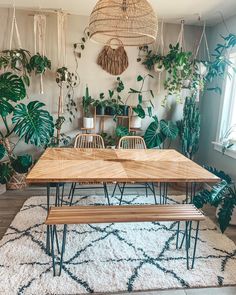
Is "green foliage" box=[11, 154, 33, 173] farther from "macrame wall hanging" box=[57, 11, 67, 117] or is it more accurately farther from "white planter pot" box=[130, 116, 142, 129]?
"white planter pot" box=[130, 116, 142, 129]

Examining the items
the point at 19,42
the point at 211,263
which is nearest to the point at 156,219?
the point at 211,263

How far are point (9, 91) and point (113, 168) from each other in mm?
1727

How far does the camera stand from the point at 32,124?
296cm

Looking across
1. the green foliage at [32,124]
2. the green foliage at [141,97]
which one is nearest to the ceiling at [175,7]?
the green foliage at [141,97]

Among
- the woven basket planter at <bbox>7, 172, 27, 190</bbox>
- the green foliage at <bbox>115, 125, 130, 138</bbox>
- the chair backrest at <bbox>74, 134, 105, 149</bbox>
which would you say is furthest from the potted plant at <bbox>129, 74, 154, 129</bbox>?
A: the woven basket planter at <bbox>7, 172, 27, 190</bbox>

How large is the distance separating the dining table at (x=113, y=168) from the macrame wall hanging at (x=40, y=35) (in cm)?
163

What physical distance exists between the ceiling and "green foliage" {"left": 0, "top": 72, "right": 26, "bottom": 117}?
3.05 ft

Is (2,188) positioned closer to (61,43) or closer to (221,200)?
(61,43)

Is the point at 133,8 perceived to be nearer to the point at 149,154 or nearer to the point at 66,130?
the point at 149,154

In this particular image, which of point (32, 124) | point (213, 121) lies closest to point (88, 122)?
point (32, 124)

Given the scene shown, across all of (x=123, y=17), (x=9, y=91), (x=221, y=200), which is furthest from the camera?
(x=9, y=91)

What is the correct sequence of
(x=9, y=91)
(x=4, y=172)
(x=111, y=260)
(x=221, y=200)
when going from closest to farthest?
(x=111, y=260) < (x=221, y=200) < (x=9, y=91) < (x=4, y=172)

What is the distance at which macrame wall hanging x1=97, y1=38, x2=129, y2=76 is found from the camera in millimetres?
3566

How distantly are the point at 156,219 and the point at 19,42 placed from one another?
9.64ft
